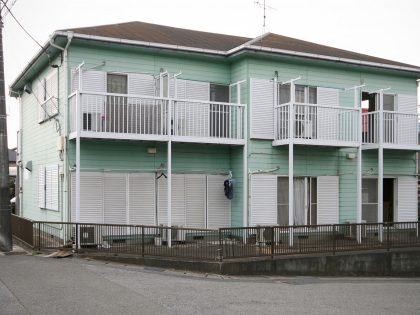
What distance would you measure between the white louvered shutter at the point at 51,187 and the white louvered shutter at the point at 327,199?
8.98 meters

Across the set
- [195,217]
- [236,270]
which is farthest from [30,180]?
[236,270]

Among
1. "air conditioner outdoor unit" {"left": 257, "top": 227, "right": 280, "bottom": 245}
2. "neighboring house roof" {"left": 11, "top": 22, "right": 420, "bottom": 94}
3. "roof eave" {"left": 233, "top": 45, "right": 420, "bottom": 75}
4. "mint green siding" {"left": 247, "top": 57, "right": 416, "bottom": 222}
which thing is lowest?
"air conditioner outdoor unit" {"left": 257, "top": 227, "right": 280, "bottom": 245}

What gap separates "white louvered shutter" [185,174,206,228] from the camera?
56.2ft

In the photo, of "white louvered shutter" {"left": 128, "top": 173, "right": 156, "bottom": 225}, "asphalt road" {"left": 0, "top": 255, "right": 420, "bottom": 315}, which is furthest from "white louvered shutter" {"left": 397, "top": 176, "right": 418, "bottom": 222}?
"white louvered shutter" {"left": 128, "top": 173, "right": 156, "bottom": 225}

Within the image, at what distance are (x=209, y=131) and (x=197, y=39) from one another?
4.10m

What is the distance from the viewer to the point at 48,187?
17609 mm

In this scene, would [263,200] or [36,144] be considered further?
[36,144]

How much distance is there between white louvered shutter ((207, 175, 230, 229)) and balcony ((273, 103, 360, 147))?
93.2 inches

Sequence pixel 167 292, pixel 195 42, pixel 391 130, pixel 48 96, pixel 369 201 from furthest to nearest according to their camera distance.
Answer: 1. pixel 369 201
2. pixel 391 130
3. pixel 195 42
4. pixel 48 96
5. pixel 167 292

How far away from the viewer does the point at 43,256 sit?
13852mm

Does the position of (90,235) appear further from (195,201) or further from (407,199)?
(407,199)

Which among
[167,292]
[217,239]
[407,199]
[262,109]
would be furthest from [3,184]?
[407,199]

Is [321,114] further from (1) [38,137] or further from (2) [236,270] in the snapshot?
(1) [38,137]

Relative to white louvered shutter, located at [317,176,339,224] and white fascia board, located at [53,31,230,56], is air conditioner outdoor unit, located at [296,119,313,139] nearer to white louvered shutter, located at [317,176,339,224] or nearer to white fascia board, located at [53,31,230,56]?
white louvered shutter, located at [317,176,339,224]
